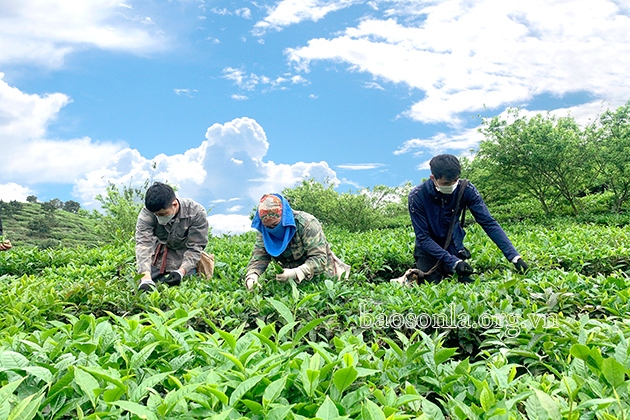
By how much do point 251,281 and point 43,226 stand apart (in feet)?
59.4

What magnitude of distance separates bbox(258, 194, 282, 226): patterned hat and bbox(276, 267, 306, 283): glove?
0.38 meters

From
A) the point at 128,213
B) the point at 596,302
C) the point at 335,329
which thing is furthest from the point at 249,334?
the point at 128,213

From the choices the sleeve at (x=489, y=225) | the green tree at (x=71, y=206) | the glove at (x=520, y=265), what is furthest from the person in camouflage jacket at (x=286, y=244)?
the green tree at (x=71, y=206)

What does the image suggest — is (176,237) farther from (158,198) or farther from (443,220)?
(443,220)

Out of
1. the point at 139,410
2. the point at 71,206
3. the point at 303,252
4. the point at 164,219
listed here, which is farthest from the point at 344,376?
the point at 71,206

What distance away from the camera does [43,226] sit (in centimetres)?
1903

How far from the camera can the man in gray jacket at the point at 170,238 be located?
435 cm

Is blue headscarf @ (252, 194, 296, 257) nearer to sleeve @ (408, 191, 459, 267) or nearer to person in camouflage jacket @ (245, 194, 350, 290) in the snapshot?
person in camouflage jacket @ (245, 194, 350, 290)

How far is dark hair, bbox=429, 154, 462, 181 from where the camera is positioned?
4.00 m

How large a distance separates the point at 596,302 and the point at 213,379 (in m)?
2.61

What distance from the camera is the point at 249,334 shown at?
1.92 m

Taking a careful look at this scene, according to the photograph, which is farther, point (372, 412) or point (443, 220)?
point (443, 220)

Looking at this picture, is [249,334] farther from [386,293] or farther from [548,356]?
[386,293]

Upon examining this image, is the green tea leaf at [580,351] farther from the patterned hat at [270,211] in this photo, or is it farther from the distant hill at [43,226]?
the distant hill at [43,226]
